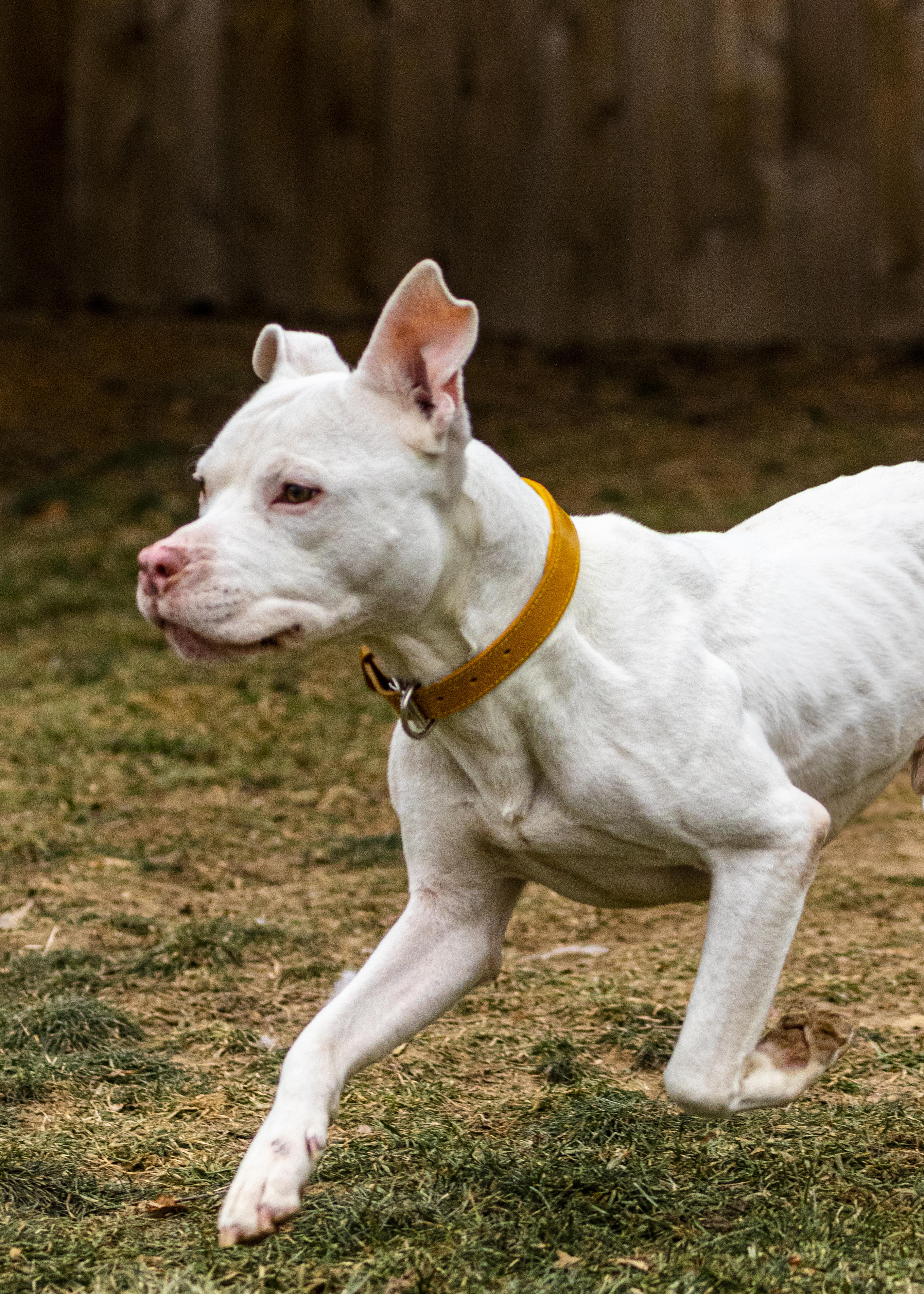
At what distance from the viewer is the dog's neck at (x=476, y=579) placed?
10.0 ft

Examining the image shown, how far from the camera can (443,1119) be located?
3602mm

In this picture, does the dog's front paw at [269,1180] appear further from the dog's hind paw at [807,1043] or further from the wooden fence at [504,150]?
the wooden fence at [504,150]

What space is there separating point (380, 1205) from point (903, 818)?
3290 millimetres

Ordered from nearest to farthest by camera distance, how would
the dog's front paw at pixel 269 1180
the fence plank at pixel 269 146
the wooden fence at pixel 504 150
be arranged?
the dog's front paw at pixel 269 1180 → the wooden fence at pixel 504 150 → the fence plank at pixel 269 146

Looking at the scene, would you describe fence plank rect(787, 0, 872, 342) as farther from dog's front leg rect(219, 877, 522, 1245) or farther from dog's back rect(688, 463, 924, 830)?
dog's front leg rect(219, 877, 522, 1245)

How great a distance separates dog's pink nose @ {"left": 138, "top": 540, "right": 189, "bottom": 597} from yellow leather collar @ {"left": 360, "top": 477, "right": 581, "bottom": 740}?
49cm

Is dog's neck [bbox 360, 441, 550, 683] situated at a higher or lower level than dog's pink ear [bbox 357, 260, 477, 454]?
lower

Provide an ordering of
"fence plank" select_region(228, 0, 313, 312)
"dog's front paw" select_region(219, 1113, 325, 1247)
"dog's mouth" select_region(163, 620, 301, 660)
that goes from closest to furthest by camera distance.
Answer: "dog's front paw" select_region(219, 1113, 325, 1247)
"dog's mouth" select_region(163, 620, 301, 660)
"fence plank" select_region(228, 0, 313, 312)

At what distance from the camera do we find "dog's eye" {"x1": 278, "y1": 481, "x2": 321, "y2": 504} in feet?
9.46

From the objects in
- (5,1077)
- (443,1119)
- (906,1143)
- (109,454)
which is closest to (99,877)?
(5,1077)

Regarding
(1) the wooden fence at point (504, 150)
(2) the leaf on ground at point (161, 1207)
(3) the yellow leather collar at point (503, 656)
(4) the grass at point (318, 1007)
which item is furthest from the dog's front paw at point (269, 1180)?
(1) the wooden fence at point (504, 150)

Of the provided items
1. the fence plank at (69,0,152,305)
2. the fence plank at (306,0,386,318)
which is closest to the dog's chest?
the fence plank at (306,0,386,318)

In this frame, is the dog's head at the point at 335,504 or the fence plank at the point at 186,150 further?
the fence plank at the point at 186,150

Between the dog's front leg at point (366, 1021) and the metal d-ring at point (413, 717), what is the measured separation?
0.32 metres
